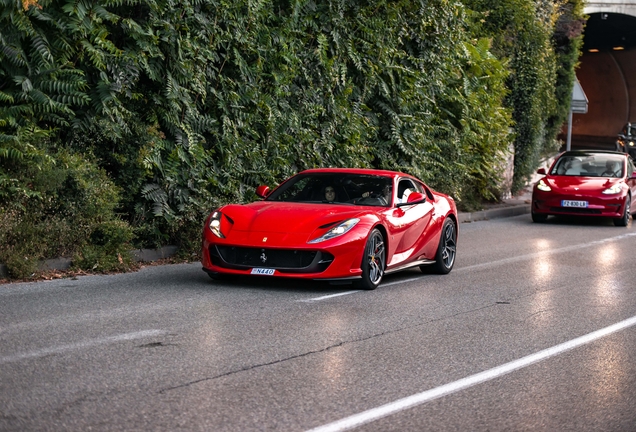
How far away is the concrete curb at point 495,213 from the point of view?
22406 millimetres

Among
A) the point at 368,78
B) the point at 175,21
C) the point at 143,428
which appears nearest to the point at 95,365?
the point at 143,428

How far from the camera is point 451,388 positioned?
6.64 metres

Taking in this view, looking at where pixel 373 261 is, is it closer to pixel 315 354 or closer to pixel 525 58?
pixel 315 354

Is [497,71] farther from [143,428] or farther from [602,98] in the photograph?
[602,98]

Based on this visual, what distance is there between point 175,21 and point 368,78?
20.0 feet

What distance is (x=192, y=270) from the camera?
42.2ft

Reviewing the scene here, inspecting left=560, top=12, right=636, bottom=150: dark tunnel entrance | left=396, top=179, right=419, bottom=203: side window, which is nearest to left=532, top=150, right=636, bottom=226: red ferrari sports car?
left=396, top=179, right=419, bottom=203: side window

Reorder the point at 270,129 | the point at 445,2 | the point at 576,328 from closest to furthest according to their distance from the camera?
the point at 576,328 → the point at 270,129 → the point at 445,2

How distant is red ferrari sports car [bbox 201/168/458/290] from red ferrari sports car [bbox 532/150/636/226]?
922cm

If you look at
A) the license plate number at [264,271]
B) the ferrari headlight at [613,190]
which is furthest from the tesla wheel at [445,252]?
the ferrari headlight at [613,190]

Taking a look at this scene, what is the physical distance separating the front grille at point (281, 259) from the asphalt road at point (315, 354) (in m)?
0.28

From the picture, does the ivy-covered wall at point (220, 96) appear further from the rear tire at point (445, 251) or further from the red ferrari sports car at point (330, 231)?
the rear tire at point (445, 251)

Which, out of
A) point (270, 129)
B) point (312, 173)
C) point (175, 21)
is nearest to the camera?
point (312, 173)

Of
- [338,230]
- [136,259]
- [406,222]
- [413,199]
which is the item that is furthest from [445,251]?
[136,259]
